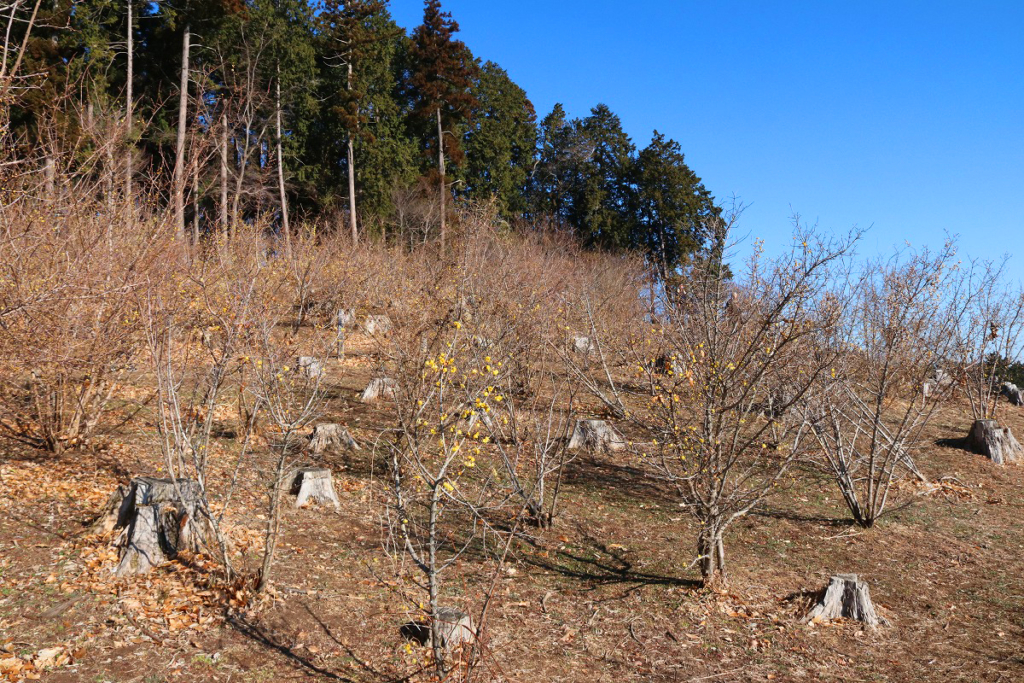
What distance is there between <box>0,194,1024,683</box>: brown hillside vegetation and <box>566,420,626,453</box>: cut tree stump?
6 cm

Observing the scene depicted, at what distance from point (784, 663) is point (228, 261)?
860 cm

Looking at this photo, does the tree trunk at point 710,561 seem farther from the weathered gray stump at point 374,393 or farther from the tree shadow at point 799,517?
the weathered gray stump at point 374,393

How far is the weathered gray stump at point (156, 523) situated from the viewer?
5.73 meters

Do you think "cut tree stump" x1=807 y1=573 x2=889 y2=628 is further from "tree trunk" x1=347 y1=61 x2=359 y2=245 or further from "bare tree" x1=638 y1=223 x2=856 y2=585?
"tree trunk" x1=347 y1=61 x2=359 y2=245

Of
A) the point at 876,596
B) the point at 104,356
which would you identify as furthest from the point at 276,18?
the point at 876,596

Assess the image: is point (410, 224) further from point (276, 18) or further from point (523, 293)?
point (523, 293)

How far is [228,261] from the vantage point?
10.3 m

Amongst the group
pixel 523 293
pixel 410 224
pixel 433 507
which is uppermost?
pixel 410 224

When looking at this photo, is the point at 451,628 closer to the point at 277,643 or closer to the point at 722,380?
the point at 277,643

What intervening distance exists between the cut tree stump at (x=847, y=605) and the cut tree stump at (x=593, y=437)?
4.77 metres

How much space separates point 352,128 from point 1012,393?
66.6ft

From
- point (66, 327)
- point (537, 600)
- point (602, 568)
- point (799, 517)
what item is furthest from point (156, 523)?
point (799, 517)

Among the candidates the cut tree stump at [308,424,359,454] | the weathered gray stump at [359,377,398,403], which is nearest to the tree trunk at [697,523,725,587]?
the cut tree stump at [308,424,359,454]

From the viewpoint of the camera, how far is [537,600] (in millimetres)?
6242
